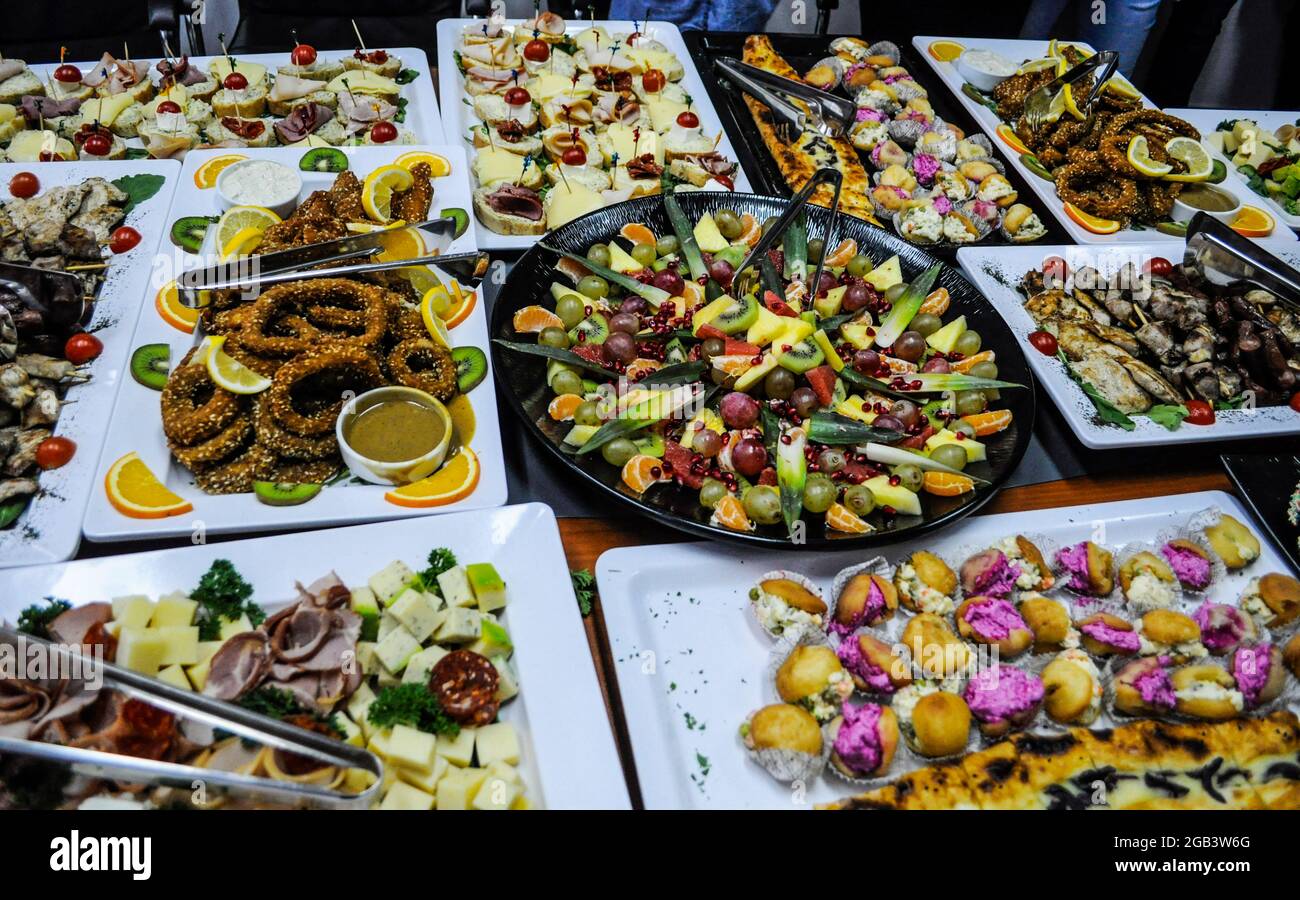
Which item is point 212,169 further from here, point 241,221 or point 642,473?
point 642,473

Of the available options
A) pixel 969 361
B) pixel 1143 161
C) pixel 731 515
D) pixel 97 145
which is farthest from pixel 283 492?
pixel 1143 161

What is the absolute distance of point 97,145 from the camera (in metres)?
3.25

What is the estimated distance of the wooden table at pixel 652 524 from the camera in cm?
207

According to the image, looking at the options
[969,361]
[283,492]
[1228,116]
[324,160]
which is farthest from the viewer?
[1228,116]

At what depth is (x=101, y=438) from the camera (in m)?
2.26

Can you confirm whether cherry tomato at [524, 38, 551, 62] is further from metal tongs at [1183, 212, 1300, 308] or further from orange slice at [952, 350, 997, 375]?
metal tongs at [1183, 212, 1300, 308]

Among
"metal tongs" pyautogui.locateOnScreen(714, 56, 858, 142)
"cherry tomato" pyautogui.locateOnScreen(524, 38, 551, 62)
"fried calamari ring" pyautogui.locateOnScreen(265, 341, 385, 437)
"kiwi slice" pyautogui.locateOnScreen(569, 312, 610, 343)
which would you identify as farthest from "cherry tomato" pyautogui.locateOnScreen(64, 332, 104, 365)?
"metal tongs" pyautogui.locateOnScreen(714, 56, 858, 142)

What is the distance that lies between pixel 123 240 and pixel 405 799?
2.16m

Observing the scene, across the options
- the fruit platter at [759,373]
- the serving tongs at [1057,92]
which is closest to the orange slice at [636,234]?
the fruit platter at [759,373]

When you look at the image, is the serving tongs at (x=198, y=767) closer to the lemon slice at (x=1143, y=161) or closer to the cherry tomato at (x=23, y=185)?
the cherry tomato at (x=23, y=185)

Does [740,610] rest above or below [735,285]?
below

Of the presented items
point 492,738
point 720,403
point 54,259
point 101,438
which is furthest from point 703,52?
point 492,738
